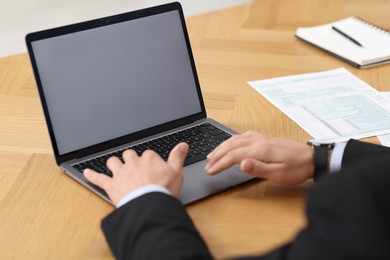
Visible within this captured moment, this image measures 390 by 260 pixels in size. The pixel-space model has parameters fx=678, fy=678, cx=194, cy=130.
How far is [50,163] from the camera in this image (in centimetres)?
130

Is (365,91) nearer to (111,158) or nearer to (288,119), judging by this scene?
(288,119)

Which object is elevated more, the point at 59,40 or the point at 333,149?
the point at 59,40

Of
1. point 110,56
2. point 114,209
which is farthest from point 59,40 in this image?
point 114,209

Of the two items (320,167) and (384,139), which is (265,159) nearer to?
(320,167)

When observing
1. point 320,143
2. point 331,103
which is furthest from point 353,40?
point 320,143

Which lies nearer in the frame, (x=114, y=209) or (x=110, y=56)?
(x=114, y=209)

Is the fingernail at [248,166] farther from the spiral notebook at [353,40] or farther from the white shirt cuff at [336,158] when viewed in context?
the spiral notebook at [353,40]

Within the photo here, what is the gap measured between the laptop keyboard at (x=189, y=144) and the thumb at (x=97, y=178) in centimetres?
3

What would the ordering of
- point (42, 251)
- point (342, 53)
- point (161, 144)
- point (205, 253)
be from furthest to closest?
point (342, 53)
point (161, 144)
point (42, 251)
point (205, 253)

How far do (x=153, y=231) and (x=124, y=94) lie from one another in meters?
0.41

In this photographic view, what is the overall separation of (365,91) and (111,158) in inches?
28.3

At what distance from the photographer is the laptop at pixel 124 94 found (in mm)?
1224

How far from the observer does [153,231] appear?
0.97 meters

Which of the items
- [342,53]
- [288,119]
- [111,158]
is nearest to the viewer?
[111,158]
